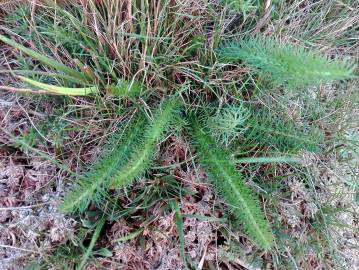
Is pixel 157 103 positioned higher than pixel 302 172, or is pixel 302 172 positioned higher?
pixel 157 103

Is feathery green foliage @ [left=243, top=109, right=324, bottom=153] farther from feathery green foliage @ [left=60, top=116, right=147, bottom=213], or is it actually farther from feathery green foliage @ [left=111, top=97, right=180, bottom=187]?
feathery green foliage @ [left=60, top=116, right=147, bottom=213]

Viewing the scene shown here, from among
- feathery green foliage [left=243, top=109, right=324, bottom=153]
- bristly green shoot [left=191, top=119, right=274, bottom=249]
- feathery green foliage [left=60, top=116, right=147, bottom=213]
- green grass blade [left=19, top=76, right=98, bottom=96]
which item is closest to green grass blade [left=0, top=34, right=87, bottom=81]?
green grass blade [left=19, top=76, right=98, bottom=96]

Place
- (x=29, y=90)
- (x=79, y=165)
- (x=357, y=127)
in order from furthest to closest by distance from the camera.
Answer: (x=357, y=127), (x=79, y=165), (x=29, y=90)

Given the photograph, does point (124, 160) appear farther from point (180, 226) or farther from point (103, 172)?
point (180, 226)

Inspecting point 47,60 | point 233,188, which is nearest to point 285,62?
point 233,188

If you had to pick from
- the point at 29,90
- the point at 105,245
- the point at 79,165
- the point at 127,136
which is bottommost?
the point at 105,245

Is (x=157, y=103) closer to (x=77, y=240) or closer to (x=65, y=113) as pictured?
(x=65, y=113)

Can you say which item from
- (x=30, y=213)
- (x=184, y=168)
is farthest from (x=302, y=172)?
(x=30, y=213)

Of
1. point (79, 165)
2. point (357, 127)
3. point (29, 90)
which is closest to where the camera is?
point (29, 90)

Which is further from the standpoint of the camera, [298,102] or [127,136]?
[298,102]

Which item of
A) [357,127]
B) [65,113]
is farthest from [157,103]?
[357,127]
